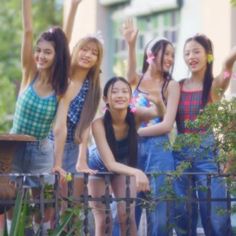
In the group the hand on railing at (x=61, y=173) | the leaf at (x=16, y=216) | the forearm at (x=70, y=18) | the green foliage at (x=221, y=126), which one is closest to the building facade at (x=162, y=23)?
the forearm at (x=70, y=18)

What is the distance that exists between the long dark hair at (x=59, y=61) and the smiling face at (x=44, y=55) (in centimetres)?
2

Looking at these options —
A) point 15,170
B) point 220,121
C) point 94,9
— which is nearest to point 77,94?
point 15,170

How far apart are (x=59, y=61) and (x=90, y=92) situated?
0.44 m

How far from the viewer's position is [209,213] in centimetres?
955

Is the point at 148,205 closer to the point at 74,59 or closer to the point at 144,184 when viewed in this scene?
the point at 144,184

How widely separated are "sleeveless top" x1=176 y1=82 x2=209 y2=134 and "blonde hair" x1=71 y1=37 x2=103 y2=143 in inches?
25.7

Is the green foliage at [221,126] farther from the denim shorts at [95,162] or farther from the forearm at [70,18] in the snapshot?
the forearm at [70,18]

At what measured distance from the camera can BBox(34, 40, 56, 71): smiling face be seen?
9.86m

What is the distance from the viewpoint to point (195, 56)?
10156mm

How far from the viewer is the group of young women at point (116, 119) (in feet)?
31.5

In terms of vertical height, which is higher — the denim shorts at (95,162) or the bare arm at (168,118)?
the bare arm at (168,118)

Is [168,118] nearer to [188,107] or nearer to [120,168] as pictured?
[188,107]

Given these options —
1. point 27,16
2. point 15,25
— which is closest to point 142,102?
point 27,16

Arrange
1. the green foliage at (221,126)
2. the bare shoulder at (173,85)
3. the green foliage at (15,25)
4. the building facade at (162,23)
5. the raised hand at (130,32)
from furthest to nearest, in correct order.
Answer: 1. the green foliage at (15,25)
2. the building facade at (162,23)
3. the raised hand at (130,32)
4. the bare shoulder at (173,85)
5. the green foliage at (221,126)
